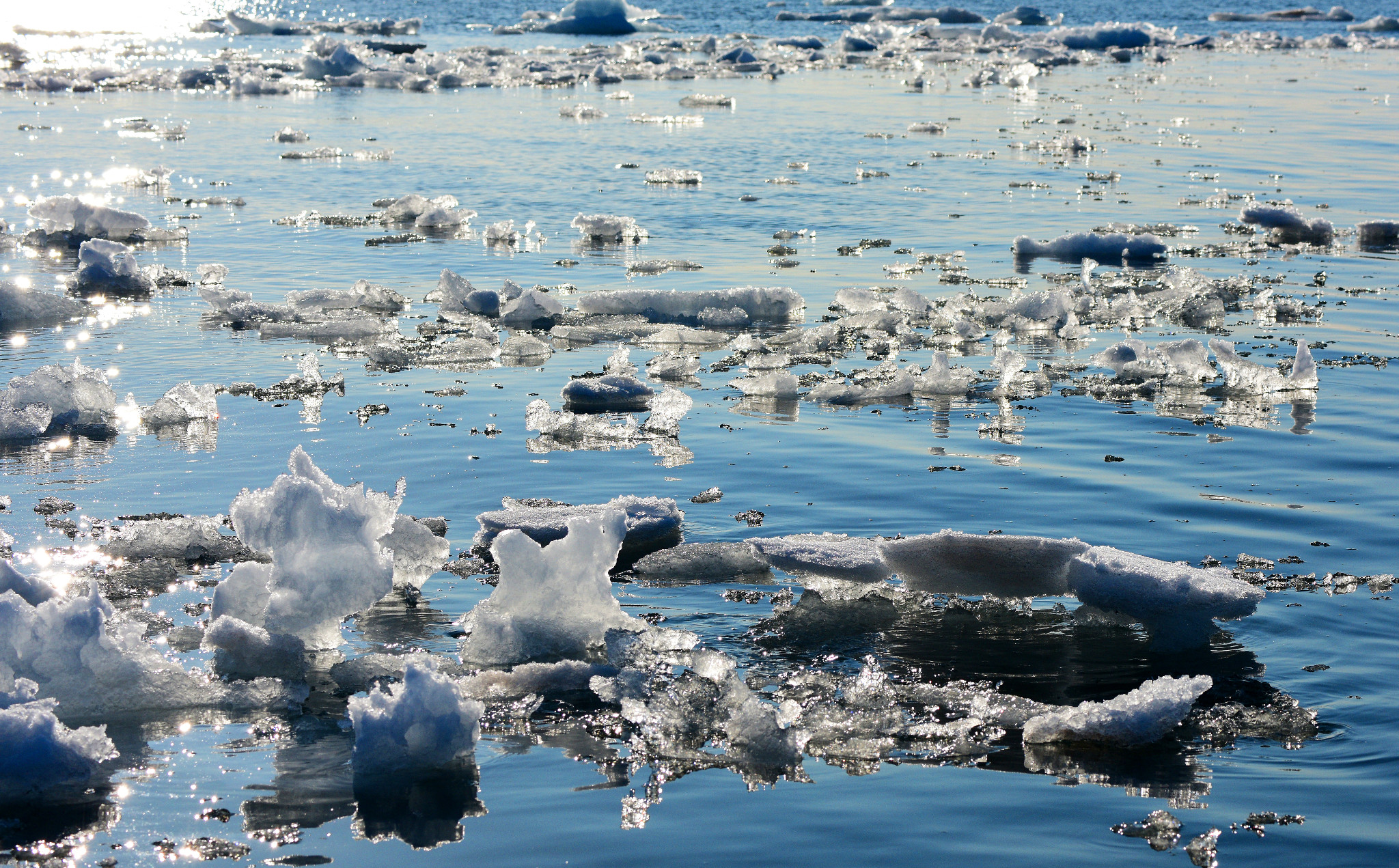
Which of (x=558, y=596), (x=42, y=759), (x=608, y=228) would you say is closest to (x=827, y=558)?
(x=558, y=596)

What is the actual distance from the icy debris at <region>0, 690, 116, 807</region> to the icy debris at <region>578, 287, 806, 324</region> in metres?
6.80

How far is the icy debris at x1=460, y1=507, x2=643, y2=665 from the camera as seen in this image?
5.11 metres

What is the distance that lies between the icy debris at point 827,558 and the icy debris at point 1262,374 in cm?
419

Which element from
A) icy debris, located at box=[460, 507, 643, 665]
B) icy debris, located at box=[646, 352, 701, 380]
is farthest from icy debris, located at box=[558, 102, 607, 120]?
icy debris, located at box=[460, 507, 643, 665]

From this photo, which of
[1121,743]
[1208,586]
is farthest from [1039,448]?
[1121,743]

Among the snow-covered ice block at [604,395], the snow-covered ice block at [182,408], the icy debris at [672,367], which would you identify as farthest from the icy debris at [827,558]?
the snow-covered ice block at [182,408]

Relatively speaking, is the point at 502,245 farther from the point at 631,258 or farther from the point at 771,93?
the point at 771,93

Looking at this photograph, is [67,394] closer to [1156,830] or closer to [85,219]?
[1156,830]

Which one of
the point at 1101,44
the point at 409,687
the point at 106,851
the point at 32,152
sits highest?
the point at 1101,44

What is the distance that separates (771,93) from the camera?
87.4ft

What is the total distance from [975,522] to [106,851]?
387 cm

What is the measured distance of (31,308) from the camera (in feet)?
33.9

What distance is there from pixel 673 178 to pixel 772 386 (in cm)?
871

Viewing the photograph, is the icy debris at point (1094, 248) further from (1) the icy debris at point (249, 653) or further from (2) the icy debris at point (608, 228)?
(1) the icy debris at point (249, 653)
